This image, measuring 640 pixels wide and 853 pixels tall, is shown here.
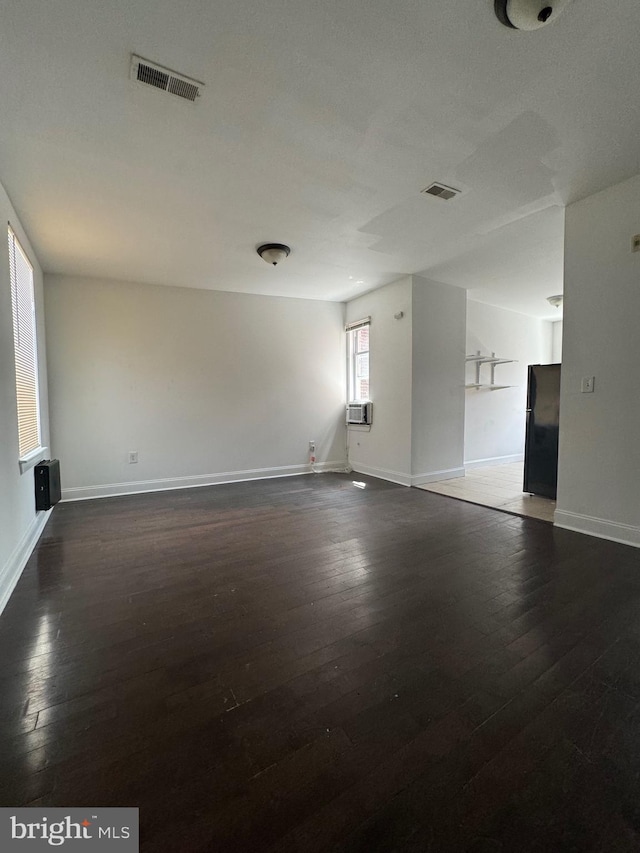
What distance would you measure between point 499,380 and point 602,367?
11.8 feet

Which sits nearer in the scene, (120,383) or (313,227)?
(313,227)

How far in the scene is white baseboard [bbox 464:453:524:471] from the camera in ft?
19.7

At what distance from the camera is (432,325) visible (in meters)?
4.87

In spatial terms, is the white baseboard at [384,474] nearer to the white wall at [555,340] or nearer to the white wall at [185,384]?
the white wall at [185,384]

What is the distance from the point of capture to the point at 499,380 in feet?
20.8

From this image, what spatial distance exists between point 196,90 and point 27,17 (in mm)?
660

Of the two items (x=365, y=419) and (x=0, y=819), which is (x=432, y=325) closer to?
(x=365, y=419)

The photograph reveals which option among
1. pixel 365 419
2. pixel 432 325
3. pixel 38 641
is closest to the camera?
pixel 38 641

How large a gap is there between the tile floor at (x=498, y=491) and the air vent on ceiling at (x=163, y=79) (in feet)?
13.1

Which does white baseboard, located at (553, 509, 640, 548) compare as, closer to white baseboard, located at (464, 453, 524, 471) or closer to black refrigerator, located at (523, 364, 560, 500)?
black refrigerator, located at (523, 364, 560, 500)

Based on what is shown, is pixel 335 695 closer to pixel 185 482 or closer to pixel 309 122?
pixel 309 122

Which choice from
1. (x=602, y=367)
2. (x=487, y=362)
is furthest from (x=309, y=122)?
(x=487, y=362)

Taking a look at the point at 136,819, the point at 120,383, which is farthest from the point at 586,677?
the point at 120,383

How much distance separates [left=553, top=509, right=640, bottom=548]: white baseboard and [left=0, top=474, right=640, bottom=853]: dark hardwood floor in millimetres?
147
